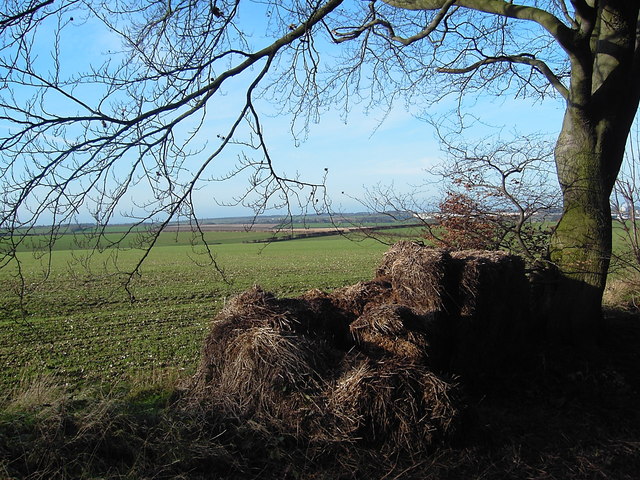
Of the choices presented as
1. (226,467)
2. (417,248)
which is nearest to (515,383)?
(417,248)

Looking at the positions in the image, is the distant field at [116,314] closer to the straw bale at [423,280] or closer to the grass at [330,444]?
the grass at [330,444]

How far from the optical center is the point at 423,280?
19.6 feet

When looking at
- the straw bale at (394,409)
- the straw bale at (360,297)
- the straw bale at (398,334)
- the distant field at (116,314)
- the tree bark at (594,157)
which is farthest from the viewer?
the tree bark at (594,157)

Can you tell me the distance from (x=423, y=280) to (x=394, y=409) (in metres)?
1.84

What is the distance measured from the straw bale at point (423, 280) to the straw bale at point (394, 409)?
52.3 inches

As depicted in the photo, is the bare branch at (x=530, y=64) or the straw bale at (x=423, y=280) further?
the bare branch at (x=530, y=64)

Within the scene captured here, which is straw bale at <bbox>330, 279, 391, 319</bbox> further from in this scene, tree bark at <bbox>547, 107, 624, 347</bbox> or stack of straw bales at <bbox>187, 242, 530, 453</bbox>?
tree bark at <bbox>547, 107, 624, 347</bbox>

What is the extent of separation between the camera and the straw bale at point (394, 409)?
4520 mm

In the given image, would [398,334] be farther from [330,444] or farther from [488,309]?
[488,309]

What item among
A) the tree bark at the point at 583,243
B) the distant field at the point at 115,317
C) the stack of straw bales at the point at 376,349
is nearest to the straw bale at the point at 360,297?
the stack of straw bales at the point at 376,349

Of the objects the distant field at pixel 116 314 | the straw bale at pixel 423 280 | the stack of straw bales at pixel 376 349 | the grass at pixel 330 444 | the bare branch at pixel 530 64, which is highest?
the bare branch at pixel 530 64

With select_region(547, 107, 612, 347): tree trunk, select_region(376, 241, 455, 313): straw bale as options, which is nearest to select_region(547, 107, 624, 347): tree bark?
select_region(547, 107, 612, 347): tree trunk

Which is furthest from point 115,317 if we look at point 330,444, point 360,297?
point 330,444

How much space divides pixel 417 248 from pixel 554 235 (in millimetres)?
2551
